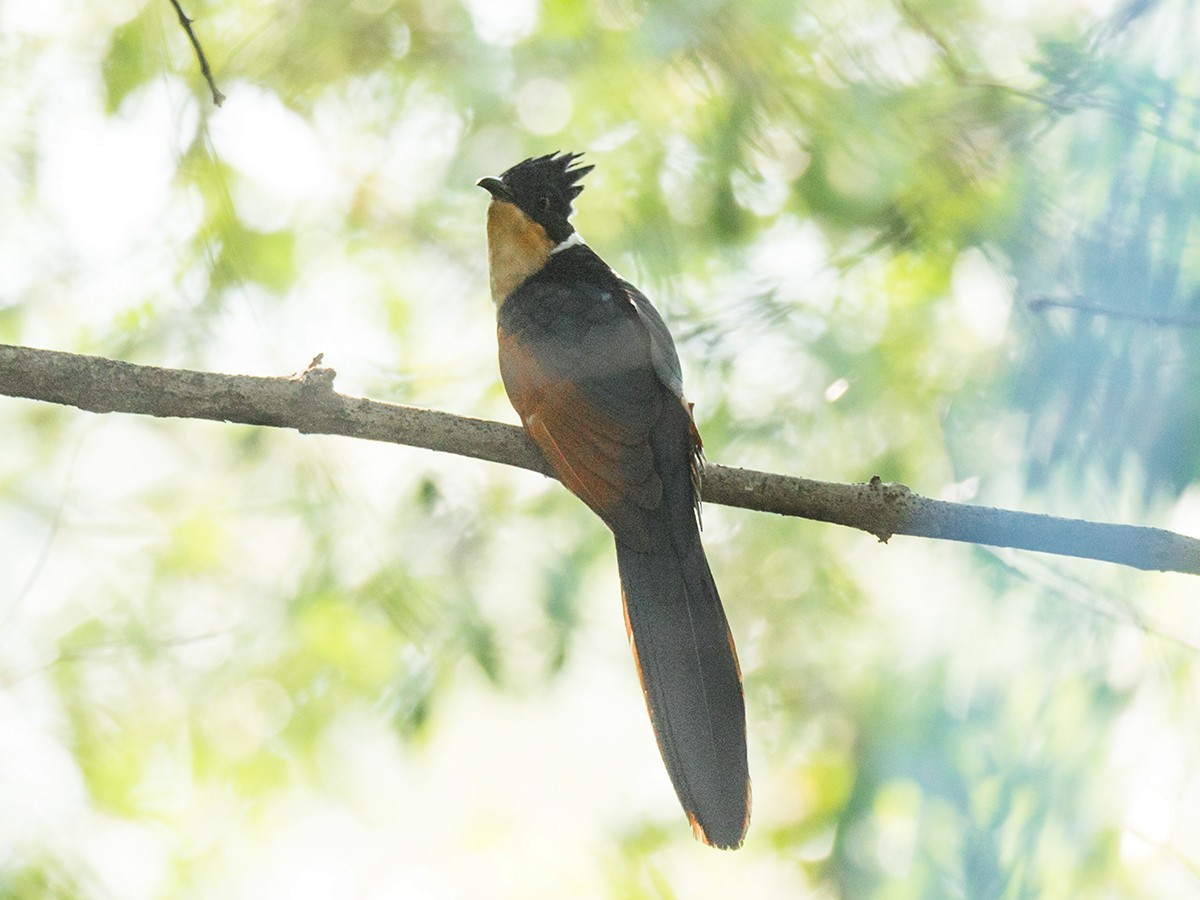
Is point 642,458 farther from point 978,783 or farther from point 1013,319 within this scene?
point 1013,319

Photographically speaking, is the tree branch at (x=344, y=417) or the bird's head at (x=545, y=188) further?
the bird's head at (x=545, y=188)

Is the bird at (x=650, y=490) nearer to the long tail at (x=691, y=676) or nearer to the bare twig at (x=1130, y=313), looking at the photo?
the long tail at (x=691, y=676)

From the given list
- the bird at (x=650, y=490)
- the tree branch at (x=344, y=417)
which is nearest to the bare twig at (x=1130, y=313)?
the tree branch at (x=344, y=417)

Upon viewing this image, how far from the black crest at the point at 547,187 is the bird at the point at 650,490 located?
0.55 m

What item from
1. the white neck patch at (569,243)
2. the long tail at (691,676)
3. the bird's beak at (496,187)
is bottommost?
the long tail at (691,676)

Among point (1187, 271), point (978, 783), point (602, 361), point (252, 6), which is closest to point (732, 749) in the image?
point (978, 783)

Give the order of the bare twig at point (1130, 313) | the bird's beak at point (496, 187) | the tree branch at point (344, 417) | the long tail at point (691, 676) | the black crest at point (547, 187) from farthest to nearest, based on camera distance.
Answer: the black crest at point (547, 187)
the bird's beak at point (496, 187)
the long tail at point (691, 676)
the tree branch at point (344, 417)
the bare twig at point (1130, 313)

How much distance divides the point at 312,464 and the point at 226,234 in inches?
31.8

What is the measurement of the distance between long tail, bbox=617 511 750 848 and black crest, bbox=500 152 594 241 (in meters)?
1.34

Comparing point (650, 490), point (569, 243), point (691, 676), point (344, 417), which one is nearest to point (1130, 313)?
point (650, 490)

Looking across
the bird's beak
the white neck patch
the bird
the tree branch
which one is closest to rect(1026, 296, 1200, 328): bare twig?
the tree branch

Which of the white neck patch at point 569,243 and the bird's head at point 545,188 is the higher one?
the bird's head at point 545,188

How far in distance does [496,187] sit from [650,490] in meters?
1.34

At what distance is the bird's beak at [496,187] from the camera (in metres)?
3.57
